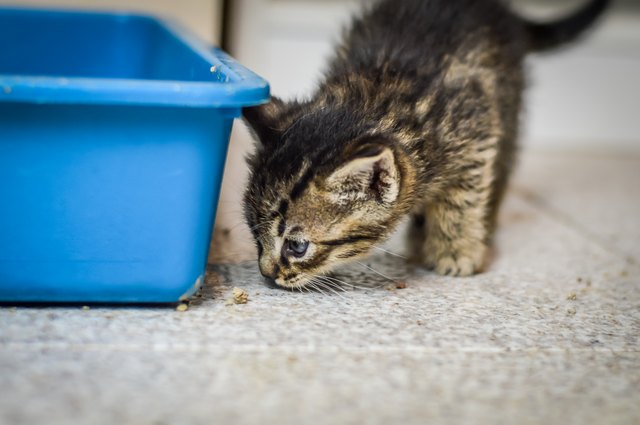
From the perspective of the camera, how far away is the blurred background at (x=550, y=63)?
14.7 ft

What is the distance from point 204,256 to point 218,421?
59cm

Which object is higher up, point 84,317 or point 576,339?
point 576,339

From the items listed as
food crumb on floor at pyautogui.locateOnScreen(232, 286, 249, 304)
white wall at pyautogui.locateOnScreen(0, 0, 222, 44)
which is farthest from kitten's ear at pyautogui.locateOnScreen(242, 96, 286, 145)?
white wall at pyautogui.locateOnScreen(0, 0, 222, 44)

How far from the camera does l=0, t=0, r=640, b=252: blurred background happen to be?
448 cm

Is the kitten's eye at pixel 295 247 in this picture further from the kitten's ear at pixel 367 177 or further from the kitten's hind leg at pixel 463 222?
the kitten's hind leg at pixel 463 222

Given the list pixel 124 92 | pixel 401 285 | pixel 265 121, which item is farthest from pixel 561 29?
pixel 124 92

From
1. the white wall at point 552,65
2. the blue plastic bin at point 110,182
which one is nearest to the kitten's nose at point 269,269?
the blue plastic bin at point 110,182

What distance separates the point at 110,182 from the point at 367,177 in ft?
2.04

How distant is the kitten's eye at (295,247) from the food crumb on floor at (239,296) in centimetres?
15

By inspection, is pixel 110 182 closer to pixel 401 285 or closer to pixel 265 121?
pixel 265 121

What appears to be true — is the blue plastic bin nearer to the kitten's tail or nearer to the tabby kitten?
the tabby kitten

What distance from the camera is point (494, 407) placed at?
1.55 metres

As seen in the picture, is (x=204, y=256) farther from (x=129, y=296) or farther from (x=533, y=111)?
(x=533, y=111)

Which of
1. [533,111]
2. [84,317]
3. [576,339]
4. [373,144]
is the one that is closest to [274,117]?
[373,144]
